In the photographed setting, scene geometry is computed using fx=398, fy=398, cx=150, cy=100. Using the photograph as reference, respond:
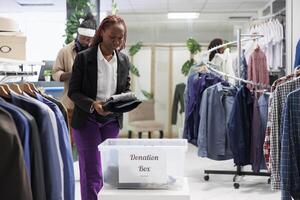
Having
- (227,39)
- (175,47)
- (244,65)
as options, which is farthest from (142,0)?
(244,65)

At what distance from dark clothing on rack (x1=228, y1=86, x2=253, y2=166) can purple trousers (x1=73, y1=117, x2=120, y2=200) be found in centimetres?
171

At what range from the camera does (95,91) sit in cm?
247

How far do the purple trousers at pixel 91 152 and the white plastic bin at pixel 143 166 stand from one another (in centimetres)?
51

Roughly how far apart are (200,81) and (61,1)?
3866mm

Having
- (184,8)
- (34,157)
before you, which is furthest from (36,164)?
(184,8)

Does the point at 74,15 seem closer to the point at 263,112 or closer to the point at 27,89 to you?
the point at 263,112

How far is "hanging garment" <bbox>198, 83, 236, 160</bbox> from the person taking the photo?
4.02 meters

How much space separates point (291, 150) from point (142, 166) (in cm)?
72

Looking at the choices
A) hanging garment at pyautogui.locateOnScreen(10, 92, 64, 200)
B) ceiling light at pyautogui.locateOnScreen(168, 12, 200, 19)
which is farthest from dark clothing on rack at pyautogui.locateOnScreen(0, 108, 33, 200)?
ceiling light at pyautogui.locateOnScreen(168, 12, 200, 19)

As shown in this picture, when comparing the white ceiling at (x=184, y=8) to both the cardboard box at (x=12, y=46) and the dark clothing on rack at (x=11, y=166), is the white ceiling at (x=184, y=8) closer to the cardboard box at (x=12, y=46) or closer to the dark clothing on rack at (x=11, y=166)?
the cardboard box at (x=12, y=46)

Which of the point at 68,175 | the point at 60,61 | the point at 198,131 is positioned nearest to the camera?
the point at 68,175

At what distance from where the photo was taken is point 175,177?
75.9 inches

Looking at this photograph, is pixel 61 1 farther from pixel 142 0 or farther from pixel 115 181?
pixel 115 181

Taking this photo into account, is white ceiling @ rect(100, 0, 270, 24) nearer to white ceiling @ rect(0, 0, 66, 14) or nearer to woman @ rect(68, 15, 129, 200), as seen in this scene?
white ceiling @ rect(0, 0, 66, 14)
